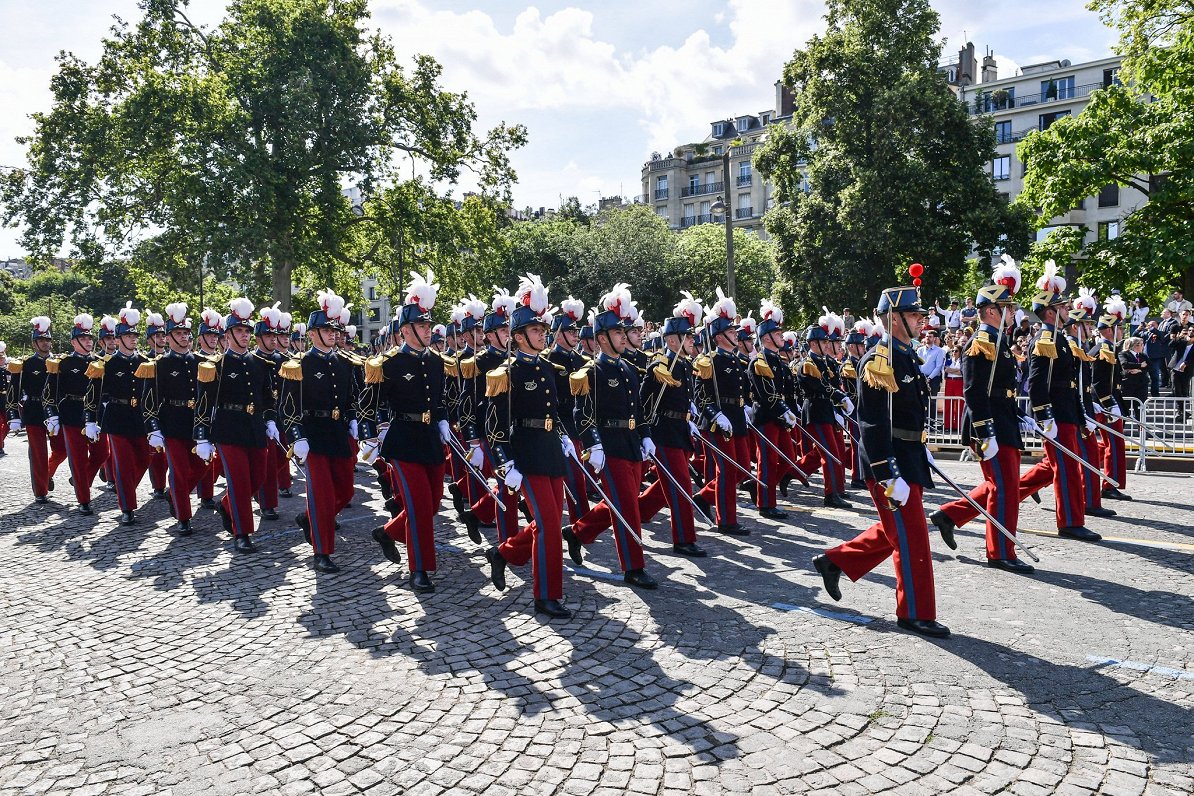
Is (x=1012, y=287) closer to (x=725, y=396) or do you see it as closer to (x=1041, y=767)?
(x=725, y=396)

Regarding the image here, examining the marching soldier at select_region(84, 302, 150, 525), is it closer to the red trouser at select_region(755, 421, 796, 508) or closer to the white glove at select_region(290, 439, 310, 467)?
the white glove at select_region(290, 439, 310, 467)

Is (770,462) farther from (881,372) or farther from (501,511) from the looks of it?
(881,372)

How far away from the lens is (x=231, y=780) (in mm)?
4004

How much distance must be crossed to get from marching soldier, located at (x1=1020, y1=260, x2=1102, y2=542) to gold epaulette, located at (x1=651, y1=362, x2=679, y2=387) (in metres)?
3.41

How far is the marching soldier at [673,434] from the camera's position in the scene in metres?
8.18

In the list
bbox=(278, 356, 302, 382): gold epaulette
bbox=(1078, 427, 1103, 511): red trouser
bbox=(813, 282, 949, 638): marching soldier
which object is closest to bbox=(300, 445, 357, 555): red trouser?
bbox=(278, 356, 302, 382): gold epaulette

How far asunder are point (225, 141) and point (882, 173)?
20.9m

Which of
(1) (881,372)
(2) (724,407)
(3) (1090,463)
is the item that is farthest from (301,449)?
(3) (1090,463)

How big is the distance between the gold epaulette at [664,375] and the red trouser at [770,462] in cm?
228

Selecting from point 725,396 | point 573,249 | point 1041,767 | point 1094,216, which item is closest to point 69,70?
point 573,249

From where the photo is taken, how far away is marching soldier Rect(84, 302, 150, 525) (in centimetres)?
1024

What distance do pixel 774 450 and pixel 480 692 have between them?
20.1 ft

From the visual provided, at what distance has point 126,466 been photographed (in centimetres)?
1026

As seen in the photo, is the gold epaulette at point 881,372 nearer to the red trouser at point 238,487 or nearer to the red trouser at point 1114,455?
the red trouser at point 1114,455
